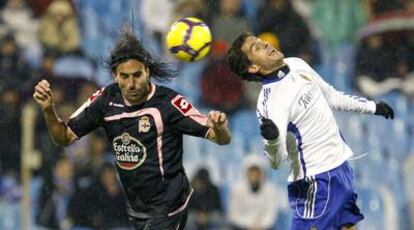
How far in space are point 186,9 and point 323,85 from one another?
579 centimetres

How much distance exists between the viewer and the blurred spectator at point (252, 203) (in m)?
12.3

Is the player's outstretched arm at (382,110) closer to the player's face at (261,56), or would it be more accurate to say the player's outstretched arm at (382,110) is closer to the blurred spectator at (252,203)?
the player's face at (261,56)

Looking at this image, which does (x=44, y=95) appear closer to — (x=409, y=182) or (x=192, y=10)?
(x=192, y=10)

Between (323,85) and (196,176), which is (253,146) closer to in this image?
(196,176)

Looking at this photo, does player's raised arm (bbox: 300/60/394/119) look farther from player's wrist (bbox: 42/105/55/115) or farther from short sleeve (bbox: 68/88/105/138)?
player's wrist (bbox: 42/105/55/115)

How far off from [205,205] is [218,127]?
5.72m

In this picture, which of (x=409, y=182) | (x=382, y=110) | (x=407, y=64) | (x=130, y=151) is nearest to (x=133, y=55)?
(x=130, y=151)

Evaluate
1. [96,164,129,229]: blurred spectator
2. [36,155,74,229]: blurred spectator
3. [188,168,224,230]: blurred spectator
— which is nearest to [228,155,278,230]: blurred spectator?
[188,168,224,230]: blurred spectator

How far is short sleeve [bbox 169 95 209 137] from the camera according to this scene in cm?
696

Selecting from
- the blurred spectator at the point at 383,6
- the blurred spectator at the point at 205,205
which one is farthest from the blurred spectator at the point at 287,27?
the blurred spectator at the point at 205,205

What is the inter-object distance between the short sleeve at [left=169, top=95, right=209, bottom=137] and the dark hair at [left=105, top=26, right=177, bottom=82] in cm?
34

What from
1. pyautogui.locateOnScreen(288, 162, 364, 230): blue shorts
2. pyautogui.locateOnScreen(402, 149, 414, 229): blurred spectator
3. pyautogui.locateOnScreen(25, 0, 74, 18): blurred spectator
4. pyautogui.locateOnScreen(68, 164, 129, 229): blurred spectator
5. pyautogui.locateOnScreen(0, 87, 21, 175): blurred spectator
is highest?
pyautogui.locateOnScreen(25, 0, 74, 18): blurred spectator

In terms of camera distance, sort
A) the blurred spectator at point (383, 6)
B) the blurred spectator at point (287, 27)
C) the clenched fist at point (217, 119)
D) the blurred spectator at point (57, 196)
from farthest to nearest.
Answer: the blurred spectator at point (383, 6)
the blurred spectator at point (287, 27)
the blurred spectator at point (57, 196)
the clenched fist at point (217, 119)

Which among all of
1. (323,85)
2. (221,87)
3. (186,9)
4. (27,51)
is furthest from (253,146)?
(323,85)
